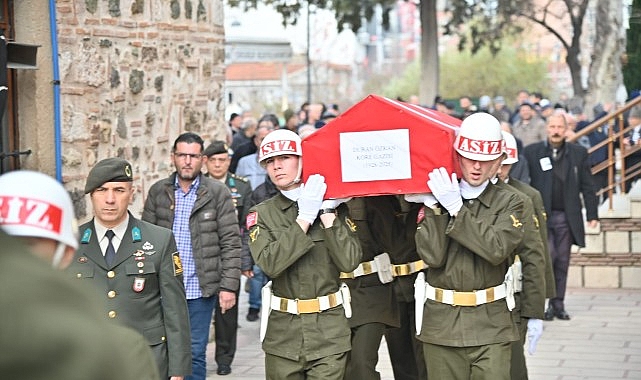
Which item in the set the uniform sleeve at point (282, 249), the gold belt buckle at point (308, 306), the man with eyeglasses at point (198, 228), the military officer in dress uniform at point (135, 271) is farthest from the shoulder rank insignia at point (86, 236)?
the man with eyeglasses at point (198, 228)

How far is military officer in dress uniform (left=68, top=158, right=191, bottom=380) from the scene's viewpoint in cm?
654

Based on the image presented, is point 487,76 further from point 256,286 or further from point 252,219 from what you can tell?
point 252,219

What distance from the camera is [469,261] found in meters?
6.89

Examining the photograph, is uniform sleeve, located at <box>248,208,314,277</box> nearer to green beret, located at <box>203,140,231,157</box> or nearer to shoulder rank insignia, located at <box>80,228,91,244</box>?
shoulder rank insignia, located at <box>80,228,91,244</box>

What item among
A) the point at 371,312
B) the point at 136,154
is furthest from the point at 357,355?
the point at 136,154

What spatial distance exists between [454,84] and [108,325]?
5353 cm

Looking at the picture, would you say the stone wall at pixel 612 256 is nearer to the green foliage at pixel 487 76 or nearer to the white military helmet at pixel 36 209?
the white military helmet at pixel 36 209

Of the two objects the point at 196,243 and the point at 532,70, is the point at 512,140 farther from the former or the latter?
the point at 532,70

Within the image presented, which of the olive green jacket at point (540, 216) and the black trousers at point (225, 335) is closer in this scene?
the olive green jacket at point (540, 216)

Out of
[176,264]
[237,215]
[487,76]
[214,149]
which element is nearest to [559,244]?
[237,215]

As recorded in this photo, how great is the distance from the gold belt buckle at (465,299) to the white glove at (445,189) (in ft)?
1.45

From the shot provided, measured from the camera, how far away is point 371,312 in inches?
Result: 311

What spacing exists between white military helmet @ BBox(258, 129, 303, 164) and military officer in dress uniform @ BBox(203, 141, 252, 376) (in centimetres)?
275

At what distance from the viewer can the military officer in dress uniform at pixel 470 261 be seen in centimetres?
682
